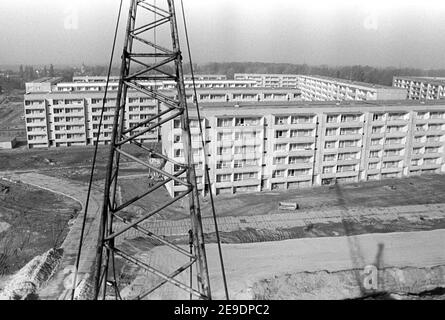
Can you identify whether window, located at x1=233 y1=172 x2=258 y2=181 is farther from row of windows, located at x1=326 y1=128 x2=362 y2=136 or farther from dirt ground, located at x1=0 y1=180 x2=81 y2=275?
dirt ground, located at x1=0 y1=180 x2=81 y2=275

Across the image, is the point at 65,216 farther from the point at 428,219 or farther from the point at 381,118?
the point at 381,118

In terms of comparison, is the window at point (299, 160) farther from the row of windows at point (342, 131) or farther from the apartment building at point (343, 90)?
the apartment building at point (343, 90)

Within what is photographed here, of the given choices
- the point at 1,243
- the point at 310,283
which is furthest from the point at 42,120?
the point at 310,283

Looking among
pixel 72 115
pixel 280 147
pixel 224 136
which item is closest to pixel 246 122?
pixel 224 136

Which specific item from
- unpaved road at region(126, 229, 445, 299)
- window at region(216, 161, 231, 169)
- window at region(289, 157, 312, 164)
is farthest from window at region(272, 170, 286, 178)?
unpaved road at region(126, 229, 445, 299)

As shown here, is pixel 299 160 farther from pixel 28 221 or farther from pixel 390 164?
pixel 28 221

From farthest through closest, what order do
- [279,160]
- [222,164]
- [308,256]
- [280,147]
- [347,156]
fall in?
[347,156] < [279,160] < [280,147] < [222,164] < [308,256]

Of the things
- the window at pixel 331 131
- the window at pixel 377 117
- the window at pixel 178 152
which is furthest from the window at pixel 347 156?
the window at pixel 178 152
